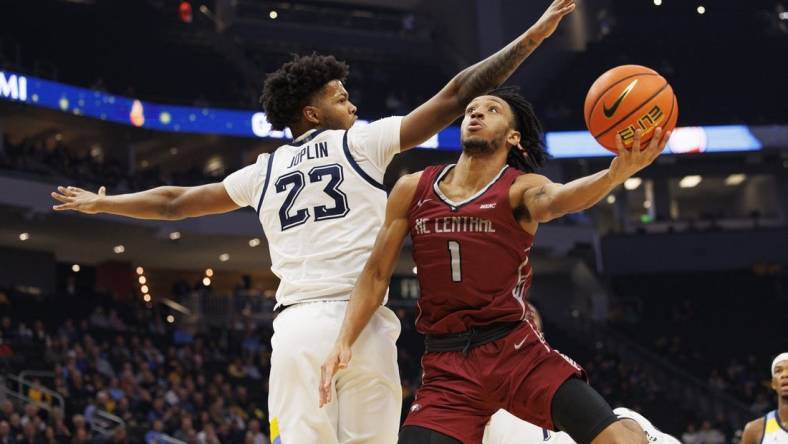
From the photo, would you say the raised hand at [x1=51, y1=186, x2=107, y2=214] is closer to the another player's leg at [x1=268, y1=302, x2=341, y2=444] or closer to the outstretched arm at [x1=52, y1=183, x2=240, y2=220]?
the outstretched arm at [x1=52, y1=183, x2=240, y2=220]

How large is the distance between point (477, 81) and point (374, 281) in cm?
108

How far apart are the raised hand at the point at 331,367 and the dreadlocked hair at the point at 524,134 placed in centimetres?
145

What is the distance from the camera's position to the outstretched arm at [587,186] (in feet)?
16.0

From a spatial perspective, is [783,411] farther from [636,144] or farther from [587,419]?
[636,144]

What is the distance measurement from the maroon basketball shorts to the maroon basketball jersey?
0.48ft

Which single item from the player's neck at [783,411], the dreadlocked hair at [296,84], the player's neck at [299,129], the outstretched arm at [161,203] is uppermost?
the dreadlocked hair at [296,84]

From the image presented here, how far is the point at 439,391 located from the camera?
5.38 metres

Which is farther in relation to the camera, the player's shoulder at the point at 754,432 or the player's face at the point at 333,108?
the player's shoulder at the point at 754,432

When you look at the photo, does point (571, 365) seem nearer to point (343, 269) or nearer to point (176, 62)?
point (343, 269)

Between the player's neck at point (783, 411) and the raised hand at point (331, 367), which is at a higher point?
the raised hand at point (331, 367)

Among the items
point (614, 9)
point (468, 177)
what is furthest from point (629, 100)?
point (614, 9)

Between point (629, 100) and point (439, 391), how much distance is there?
1.62m

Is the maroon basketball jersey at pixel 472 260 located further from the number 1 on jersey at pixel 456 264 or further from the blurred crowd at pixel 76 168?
the blurred crowd at pixel 76 168

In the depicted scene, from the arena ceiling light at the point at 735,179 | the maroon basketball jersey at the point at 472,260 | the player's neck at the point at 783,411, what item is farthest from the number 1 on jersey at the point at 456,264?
the arena ceiling light at the point at 735,179
